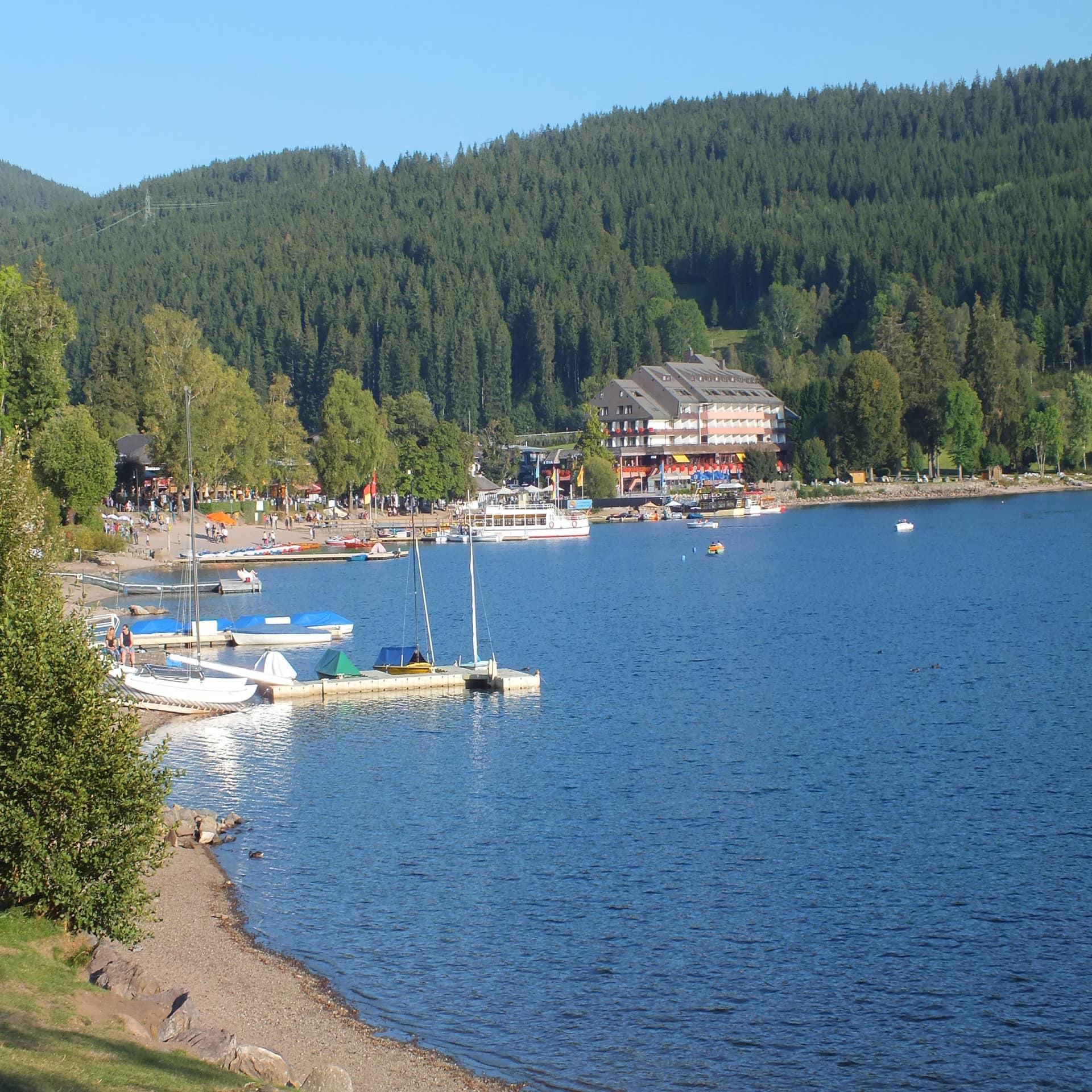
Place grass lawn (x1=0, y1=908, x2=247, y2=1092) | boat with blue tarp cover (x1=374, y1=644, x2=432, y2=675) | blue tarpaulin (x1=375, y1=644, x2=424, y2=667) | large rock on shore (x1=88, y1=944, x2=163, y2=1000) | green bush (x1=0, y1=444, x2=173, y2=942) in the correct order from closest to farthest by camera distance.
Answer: grass lawn (x1=0, y1=908, x2=247, y2=1092)
large rock on shore (x1=88, y1=944, x2=163, y2=1000)
green bush (x1=0, y1=444, x2=173, y2=942)
boat with blue tarp cover (x1=374, y1=644, x2=432, y2=675)
blue tarpaulin (x1=375, y1=644, x2=424, y2=667)

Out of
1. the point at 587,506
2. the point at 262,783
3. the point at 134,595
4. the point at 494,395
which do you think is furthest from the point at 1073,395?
the point at 262,783

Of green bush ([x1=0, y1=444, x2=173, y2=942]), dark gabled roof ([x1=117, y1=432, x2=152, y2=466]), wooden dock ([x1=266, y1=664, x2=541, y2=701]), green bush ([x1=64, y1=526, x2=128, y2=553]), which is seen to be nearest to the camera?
green bush ([x1=0, y1=444, x2=173, y2=942])

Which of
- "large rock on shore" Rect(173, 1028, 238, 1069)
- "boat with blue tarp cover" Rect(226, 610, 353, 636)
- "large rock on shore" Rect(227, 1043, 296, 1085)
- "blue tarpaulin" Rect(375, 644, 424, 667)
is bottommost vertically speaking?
"large rock on shore" Rect(227, 1043, 296, 1085)

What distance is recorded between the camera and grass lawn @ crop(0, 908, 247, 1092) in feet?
40.7

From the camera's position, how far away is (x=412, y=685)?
41.0 meters

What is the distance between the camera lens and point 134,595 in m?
63.2

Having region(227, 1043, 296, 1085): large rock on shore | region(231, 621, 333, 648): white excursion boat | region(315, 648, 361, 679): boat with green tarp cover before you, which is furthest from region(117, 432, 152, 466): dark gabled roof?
region(227, 1043, 296, 1085): large rock on shore

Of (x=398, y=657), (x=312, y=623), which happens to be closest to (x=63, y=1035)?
(x=398, y=657)

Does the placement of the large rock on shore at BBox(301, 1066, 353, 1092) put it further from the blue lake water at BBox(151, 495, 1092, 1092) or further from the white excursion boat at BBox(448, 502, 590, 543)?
the white excursion boat at BBox(448, 502, 590, 543)

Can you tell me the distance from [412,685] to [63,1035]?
89.5 feet

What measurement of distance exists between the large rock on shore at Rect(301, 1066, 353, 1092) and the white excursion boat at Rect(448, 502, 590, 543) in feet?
318

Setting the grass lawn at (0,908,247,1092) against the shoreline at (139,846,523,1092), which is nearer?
the grass lawn at (0,908,247,1092)

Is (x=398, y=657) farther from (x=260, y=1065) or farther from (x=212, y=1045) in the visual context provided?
(x=260, y=1065)

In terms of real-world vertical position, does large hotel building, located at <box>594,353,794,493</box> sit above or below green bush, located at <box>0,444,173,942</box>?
above
